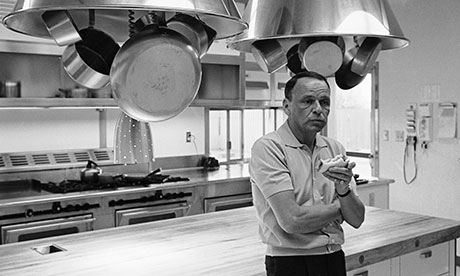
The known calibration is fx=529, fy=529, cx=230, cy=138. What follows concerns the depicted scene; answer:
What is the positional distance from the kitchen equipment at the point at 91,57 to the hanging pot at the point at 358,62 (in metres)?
0.68

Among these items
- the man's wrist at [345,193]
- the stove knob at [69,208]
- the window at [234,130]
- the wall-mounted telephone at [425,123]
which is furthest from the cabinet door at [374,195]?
the man's wrist at [345,193]

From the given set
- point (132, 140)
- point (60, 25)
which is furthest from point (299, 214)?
point (60, 25)

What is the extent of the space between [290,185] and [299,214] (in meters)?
0.10

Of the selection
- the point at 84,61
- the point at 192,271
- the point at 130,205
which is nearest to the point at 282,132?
the point at 192,271

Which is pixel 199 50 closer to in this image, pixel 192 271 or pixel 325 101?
pixel 325 101

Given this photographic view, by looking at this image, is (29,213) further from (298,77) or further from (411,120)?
(411,120)

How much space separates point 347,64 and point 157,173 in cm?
357

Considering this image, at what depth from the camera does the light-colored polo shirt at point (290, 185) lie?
183 cm

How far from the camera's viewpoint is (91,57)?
1.18 meters

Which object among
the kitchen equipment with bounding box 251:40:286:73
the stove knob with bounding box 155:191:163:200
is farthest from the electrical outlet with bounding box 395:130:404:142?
the kitchen equipment with bounding box 251:40:286:73

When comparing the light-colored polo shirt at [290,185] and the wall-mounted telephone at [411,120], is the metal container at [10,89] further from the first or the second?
the wall-mounted telephone at [411,120]

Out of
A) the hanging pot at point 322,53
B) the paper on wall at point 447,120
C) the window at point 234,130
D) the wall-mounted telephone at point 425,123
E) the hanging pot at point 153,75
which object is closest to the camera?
the hanging pot at point 153,75

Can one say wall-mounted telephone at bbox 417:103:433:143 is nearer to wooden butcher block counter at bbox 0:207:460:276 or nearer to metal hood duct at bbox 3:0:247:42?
wooden butcher block counter at bbox 0:207:460:276

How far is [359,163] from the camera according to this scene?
7395mm
